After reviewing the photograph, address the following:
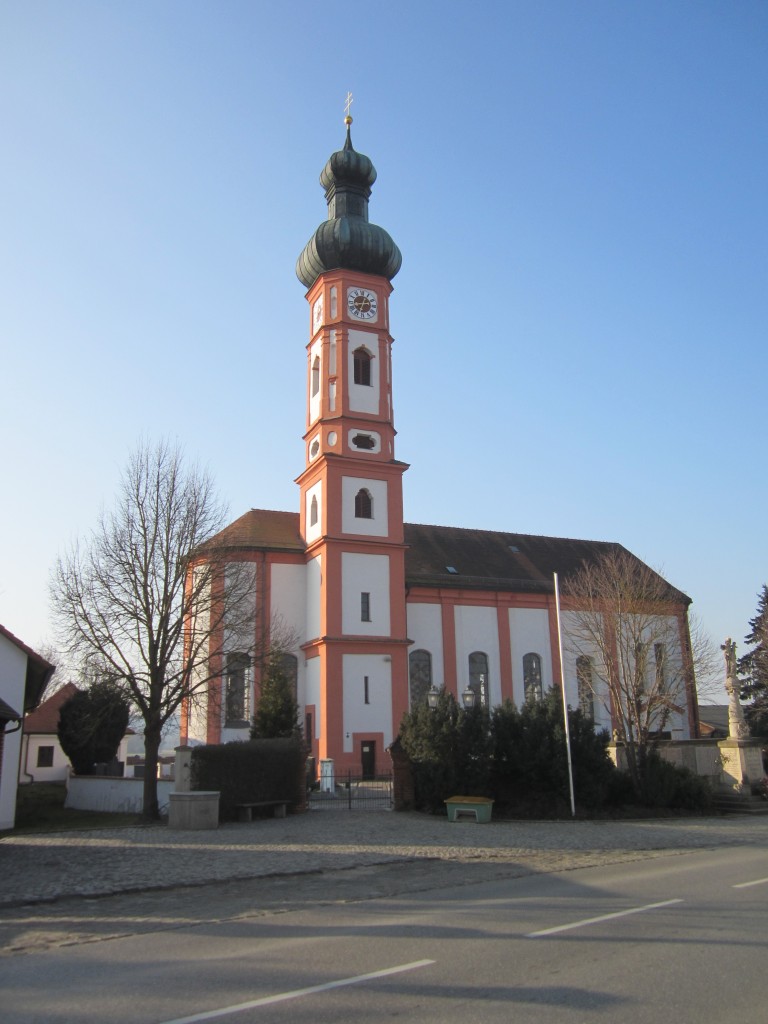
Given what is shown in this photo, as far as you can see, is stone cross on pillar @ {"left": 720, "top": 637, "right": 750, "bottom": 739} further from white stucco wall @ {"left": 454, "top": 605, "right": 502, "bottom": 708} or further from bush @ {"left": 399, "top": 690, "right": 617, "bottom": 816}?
white stucco wall @ {"left": 454, "top": 605, "right": 502, "bottom": 708}

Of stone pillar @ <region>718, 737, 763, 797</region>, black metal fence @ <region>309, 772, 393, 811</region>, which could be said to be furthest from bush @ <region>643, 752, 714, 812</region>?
black metal fence @ <region>309, 772, 393, 811</region>

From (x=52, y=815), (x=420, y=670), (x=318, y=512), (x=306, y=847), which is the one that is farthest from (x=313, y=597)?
(x=306, y=847)

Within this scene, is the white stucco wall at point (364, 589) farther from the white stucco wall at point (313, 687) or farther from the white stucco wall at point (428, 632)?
the white stucco wall at point (428, 632)

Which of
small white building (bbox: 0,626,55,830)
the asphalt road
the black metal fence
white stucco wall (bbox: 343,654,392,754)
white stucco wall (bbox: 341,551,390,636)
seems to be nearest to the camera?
the asphalt road

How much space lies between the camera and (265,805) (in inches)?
866

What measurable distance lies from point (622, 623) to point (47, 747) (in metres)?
31.2

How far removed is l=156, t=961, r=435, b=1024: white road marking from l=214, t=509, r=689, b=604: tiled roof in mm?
30103

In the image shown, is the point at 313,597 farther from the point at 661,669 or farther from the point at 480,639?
the point at 661,669

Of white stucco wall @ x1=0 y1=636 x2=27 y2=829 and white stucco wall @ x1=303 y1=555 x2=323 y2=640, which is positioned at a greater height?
white stucco wall @ x1=303 y1=555 x2=323 y2=640

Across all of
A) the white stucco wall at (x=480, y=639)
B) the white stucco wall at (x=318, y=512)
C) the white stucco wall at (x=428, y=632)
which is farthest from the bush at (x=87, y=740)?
the white stucco wall at (x=480, y=639)

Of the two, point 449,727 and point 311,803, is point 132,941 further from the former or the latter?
point 311,803

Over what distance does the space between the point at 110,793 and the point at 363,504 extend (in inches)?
637

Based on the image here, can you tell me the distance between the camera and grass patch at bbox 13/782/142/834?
74.8 feet

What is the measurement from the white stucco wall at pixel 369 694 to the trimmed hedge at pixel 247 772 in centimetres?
1172
